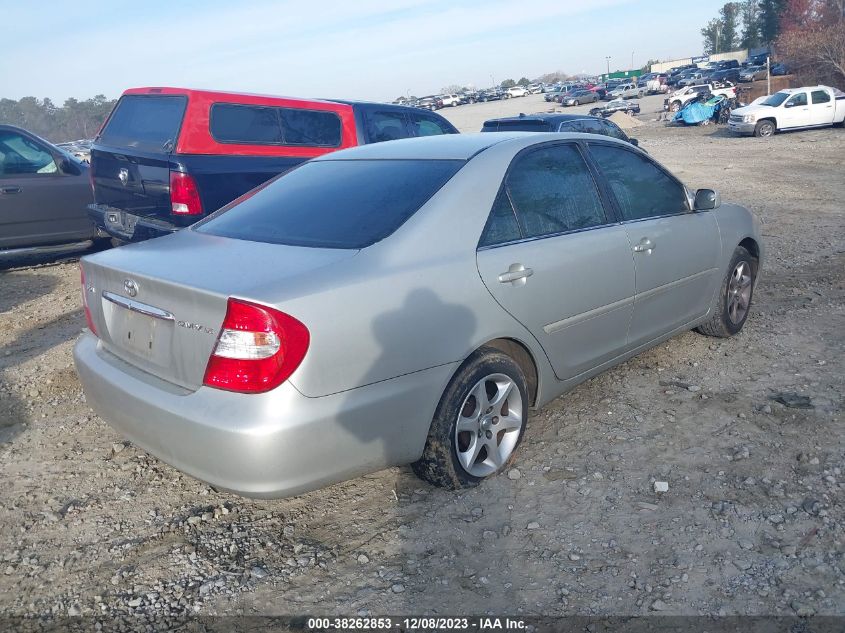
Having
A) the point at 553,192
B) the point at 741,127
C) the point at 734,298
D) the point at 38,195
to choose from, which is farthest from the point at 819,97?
the point at 553,192

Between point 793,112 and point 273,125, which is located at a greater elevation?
point 273,125

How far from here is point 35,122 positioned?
49.8m

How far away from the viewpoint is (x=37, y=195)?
8.28 m

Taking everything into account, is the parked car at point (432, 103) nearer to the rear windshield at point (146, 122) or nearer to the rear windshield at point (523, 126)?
the rear windshield at point (523, 126)

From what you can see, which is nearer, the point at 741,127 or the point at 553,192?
the point at 553,192

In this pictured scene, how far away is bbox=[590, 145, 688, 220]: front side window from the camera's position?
4238 millimetres

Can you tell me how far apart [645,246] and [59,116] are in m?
57.0

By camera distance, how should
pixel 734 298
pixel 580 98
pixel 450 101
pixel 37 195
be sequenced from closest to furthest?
1. pixel 734 298
2. pixel 37 195
3. pixel 580 98
4. pixel 450 101

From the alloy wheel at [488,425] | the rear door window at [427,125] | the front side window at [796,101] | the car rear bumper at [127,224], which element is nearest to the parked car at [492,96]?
the front side window at [796,101]

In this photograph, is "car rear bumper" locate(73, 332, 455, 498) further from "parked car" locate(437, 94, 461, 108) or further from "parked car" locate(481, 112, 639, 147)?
"parked car" locate(437, 94, 461, 108)

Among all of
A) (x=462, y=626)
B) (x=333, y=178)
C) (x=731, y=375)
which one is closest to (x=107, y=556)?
(x=462, y=626)

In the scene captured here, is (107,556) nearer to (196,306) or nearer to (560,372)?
(196,306)

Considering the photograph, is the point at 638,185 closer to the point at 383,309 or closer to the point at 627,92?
the point at 383,309

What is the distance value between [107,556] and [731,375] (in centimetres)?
371
